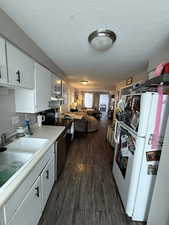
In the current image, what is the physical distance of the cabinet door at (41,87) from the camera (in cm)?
165

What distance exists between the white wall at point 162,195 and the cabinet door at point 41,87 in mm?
1718

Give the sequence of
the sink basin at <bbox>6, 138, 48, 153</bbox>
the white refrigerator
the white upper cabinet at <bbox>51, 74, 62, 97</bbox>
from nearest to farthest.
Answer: the white refrigerator, the sink basin at <bbox>6, 138, 48, 153</bbox>, the white upper cabinet at <bbox>51, 74, 62, 97</bbox>

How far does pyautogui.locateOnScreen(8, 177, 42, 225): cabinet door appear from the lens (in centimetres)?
86

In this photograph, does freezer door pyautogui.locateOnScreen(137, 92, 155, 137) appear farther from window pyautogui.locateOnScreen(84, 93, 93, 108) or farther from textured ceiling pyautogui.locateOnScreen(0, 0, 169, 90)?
window pyautogui.locateOnScreen(84, 93, 93, 108)

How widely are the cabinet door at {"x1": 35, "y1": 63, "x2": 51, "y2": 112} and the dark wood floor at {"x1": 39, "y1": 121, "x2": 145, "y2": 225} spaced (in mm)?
1437

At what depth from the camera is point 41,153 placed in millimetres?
1240

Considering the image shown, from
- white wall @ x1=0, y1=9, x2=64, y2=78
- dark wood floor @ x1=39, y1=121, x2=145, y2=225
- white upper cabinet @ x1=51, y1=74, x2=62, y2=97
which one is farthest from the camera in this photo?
white upper cabinet @ x1=51, y1=74, x2=62, y2=97

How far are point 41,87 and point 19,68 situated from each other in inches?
22.6

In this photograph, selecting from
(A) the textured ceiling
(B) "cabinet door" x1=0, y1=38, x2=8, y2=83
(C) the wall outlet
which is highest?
(A) the textured ceiling

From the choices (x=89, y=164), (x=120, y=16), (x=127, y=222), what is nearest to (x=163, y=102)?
(x=120, y=16)

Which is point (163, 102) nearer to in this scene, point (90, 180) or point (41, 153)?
point (41, 153)

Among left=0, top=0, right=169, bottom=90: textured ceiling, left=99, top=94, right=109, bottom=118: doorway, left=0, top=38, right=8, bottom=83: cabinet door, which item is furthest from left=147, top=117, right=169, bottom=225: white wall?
left=99, top=94, right=109, bottom=118: doorway

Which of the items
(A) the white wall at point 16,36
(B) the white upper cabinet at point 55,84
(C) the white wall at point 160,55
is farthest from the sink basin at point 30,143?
(C) the white wall at point 160,55

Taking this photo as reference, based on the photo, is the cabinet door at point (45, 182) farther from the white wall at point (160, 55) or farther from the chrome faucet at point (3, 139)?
the white wall at point (160, 55)
